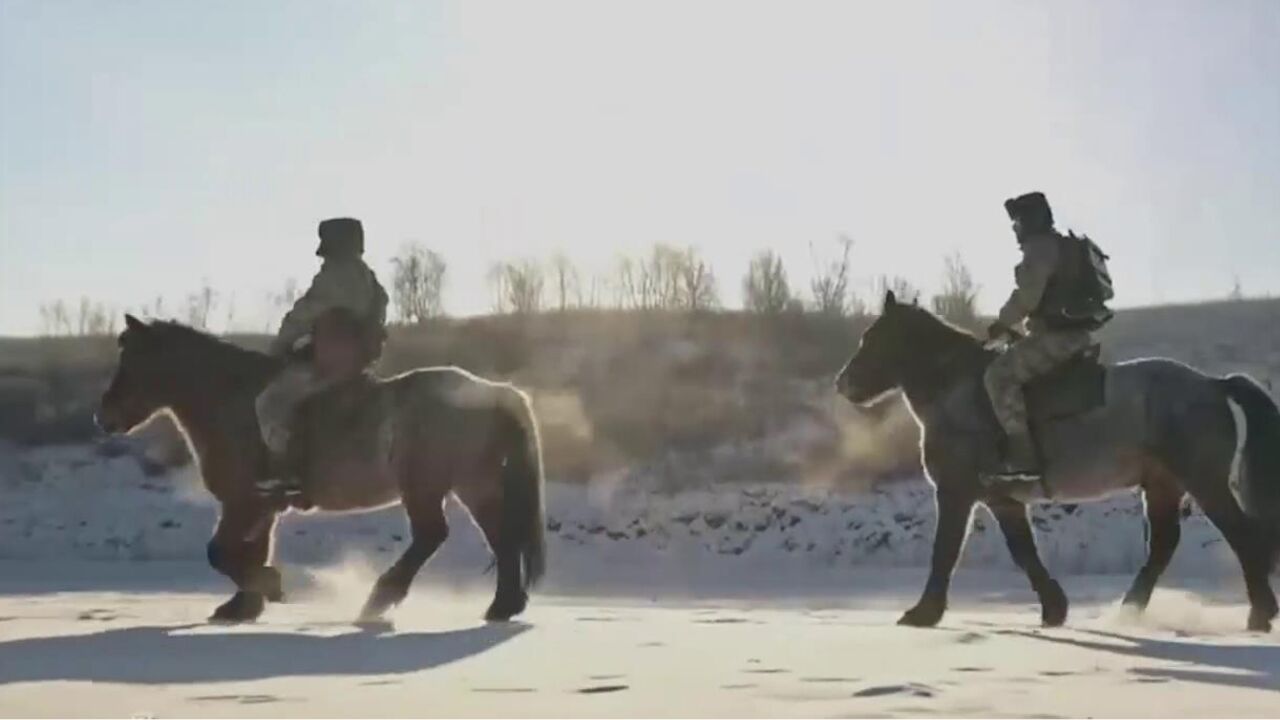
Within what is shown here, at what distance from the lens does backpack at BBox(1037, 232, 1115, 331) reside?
414 inches

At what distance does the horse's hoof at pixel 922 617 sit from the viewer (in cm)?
1023

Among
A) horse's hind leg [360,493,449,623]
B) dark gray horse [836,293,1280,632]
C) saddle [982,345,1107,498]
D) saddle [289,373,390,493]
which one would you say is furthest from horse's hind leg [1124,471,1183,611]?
saddle [289,373,390,493]

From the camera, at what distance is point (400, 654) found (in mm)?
7270

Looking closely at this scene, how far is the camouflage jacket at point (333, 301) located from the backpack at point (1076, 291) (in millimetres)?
4628

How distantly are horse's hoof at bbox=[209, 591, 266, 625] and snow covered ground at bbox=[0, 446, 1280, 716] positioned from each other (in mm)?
184

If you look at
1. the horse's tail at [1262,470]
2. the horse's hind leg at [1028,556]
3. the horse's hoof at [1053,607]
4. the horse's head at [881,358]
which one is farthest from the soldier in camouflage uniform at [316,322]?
the horse's tail at [1262,470]

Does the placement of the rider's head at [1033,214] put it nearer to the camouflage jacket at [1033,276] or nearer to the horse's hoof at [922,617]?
the camouflage jacket at [1033,276]

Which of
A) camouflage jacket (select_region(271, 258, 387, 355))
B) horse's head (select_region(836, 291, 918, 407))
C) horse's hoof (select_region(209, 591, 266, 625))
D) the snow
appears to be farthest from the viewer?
the snow

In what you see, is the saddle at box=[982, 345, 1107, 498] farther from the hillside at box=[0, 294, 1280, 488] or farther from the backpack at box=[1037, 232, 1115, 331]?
the hillside at box=[0, 294, 1280, 488]

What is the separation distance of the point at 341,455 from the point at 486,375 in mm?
31953

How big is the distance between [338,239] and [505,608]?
283cm

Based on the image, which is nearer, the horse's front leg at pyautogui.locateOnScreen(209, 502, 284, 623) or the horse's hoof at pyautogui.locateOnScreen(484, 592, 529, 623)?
the horse's hoof at pyautogui.locateOnScreen(484, 592, 529, 623)

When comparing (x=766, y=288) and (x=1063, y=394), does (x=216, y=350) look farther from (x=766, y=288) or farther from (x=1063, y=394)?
(x=766, y=288)

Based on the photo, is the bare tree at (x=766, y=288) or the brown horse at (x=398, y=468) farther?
the bare tree at (x=766, y=288)
